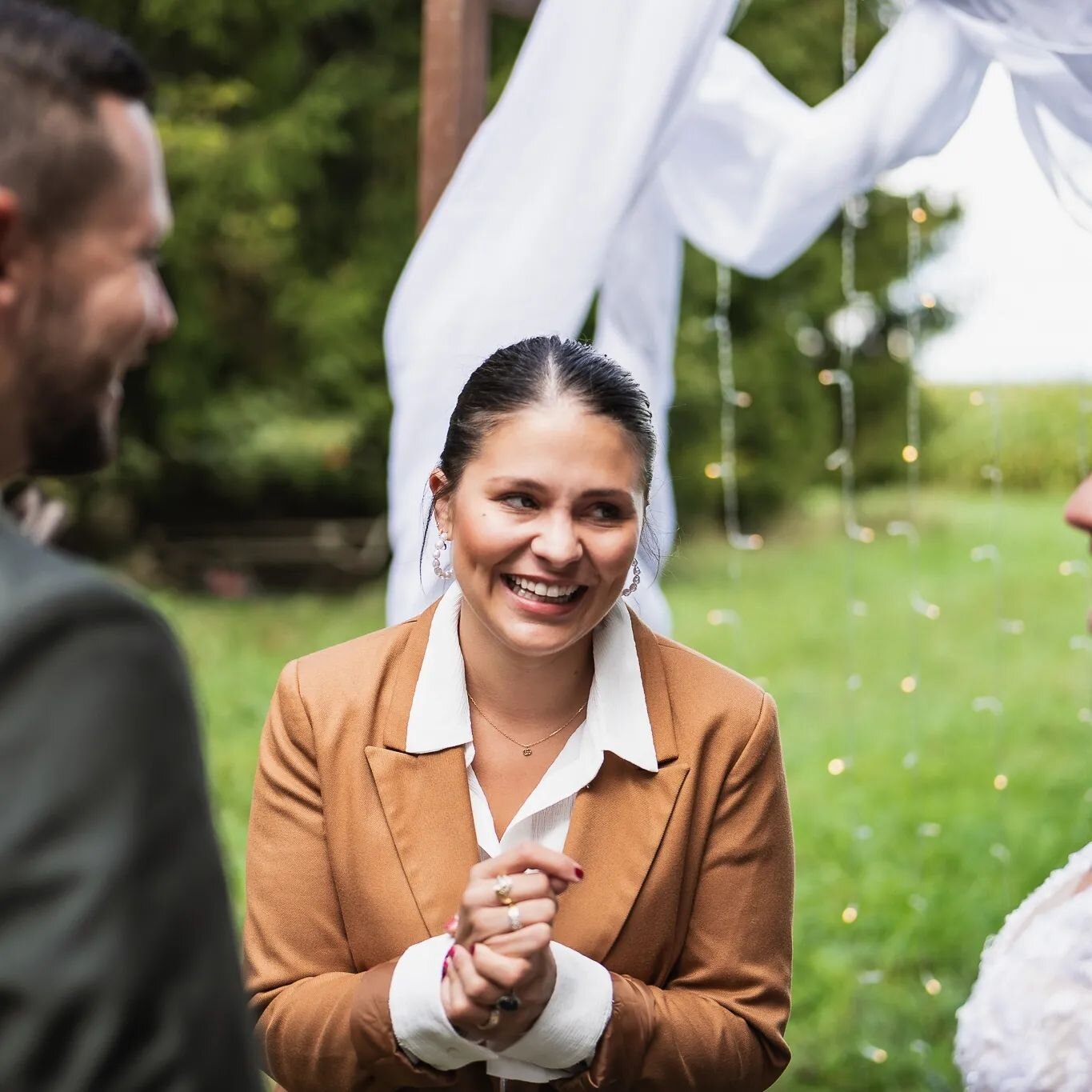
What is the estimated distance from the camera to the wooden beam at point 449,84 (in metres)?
2.90

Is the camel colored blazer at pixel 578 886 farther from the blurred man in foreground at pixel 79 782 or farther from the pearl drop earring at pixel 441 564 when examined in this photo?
the blurred man in foreground at pixel 79 782

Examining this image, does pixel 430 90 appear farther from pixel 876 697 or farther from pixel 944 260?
pixel 944 260

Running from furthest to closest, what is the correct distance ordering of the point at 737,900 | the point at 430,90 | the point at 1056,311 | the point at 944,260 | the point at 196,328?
the point at 944,260, the point at 196,328, the point at 1056,311, the point at 430,90, the point at 737,900

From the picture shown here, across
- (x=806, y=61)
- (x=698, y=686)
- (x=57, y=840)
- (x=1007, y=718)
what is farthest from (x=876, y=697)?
(x=57, y=840)

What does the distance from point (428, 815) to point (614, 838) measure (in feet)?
0.76

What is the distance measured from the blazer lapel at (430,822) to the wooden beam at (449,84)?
1457 millimetres

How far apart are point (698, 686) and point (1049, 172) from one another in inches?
57.8

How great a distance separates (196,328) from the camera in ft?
28.7

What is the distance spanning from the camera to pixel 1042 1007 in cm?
154

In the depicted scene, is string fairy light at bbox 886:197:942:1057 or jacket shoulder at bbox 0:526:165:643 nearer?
jacket shoulder at bbox 0:526:165:643

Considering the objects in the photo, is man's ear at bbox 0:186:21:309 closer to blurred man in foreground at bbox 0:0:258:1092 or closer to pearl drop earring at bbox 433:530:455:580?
blurred man in foreground at bbox 0:0:258:1092

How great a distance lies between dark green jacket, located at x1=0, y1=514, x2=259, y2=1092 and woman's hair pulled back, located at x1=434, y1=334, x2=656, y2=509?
986 mm

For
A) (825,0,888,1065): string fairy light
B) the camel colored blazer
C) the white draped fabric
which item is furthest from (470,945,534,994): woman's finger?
(825,0,888,1065): string fairy light

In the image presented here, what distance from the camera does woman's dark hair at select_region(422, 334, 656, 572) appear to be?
5.78 ft
